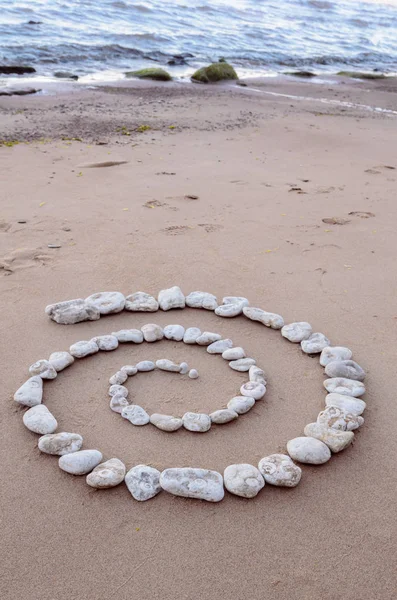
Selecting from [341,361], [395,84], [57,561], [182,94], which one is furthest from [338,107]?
[57,561]

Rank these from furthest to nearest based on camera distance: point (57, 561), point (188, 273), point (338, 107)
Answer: point (338, 107)
point (188, 273)
point (57, 561)

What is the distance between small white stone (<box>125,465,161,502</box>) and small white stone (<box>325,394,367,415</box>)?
837mm

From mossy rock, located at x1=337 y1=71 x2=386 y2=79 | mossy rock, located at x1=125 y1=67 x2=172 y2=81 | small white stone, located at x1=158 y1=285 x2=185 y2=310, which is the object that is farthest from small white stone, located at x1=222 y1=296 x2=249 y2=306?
mossy rock, located at x1=337 y1=71 x2=386 y2=79

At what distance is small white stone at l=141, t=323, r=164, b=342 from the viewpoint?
2832 millimetres

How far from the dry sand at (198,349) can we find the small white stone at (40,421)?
1.4 inches

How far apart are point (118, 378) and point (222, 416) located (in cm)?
53

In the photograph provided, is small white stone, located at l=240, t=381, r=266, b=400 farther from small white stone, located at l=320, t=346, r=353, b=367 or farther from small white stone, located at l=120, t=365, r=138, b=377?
small white stone, located at l=120, t=365, r=138, b=377

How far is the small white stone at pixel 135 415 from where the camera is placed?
7.42ft

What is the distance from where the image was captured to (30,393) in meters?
2.33

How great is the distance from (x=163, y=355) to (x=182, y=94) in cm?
762

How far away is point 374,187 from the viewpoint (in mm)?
4922

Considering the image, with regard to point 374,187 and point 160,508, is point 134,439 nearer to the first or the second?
point 160,508

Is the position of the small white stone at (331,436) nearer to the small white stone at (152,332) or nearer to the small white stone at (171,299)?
the small white stone at (152,332)

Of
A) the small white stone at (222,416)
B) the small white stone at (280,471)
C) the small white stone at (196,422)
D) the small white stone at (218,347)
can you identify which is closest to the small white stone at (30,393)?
the small white stone at (196,422)
